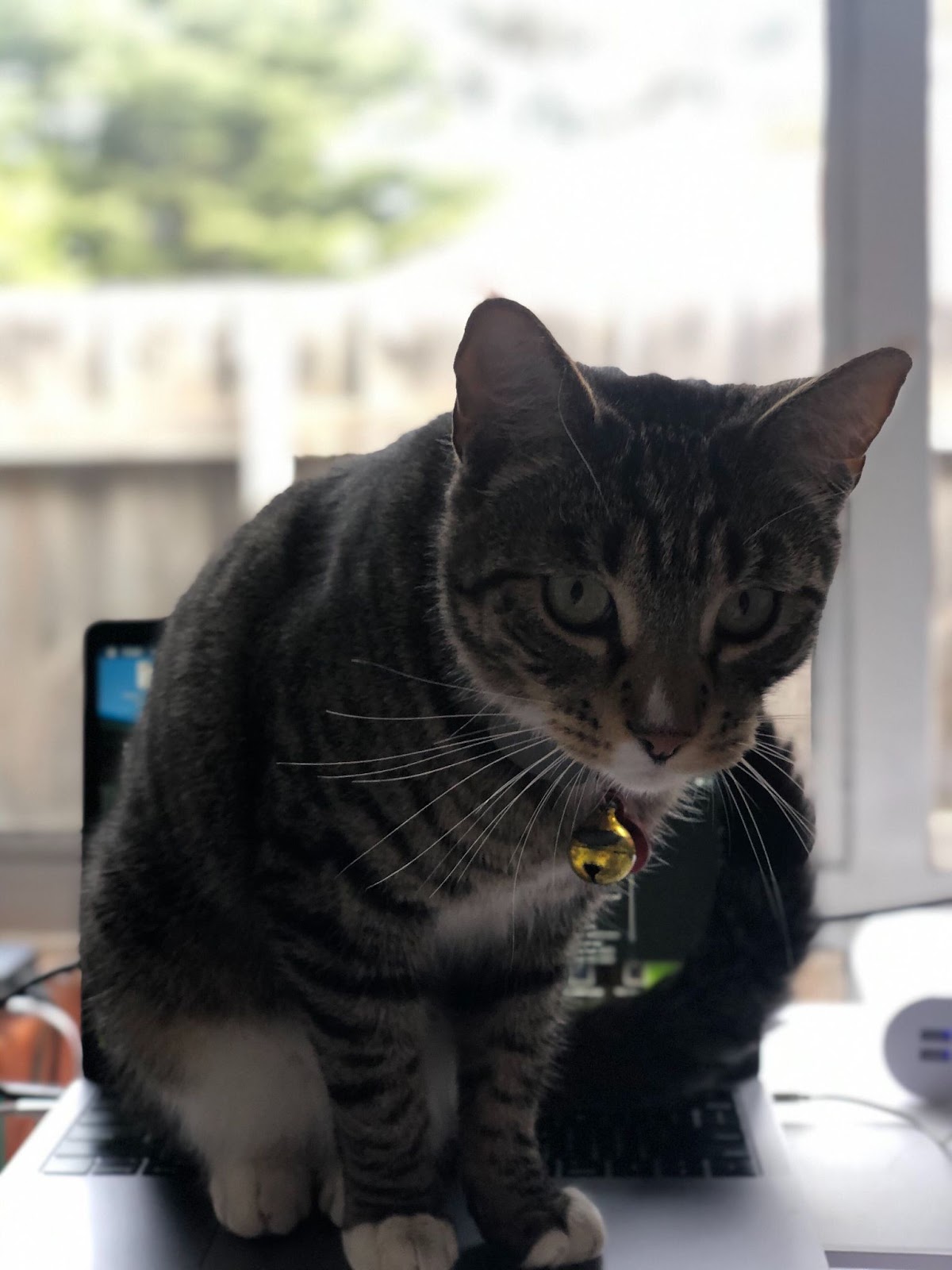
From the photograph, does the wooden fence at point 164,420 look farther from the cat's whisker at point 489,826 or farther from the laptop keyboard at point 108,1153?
the cat's whisker at point 489,826

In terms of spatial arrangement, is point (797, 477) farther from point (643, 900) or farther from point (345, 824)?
point (643, 900)

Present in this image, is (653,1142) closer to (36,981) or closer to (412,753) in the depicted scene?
(412,753)

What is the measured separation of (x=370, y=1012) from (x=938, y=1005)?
21.0 inches

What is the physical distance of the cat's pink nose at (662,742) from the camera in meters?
0.68

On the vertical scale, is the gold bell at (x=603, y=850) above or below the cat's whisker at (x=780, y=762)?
below

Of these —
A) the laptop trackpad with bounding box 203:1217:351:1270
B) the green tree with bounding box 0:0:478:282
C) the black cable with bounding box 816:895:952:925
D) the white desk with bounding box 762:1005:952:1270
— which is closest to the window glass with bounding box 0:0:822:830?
the green tree with bounding box 0:0:478:282

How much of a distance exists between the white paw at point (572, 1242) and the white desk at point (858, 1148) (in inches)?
A: 6.4

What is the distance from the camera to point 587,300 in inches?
56.7

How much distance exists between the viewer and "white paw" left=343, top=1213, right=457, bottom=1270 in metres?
0.74

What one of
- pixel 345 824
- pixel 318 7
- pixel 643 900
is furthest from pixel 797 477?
pixel 318 7

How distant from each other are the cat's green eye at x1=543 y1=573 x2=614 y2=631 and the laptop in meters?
0.36

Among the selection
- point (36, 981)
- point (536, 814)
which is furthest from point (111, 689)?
point (536, 814)

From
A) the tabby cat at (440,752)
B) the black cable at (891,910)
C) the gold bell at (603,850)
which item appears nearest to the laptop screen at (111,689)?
the tabby cat at (440,752)

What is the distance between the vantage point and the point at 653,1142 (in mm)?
902
